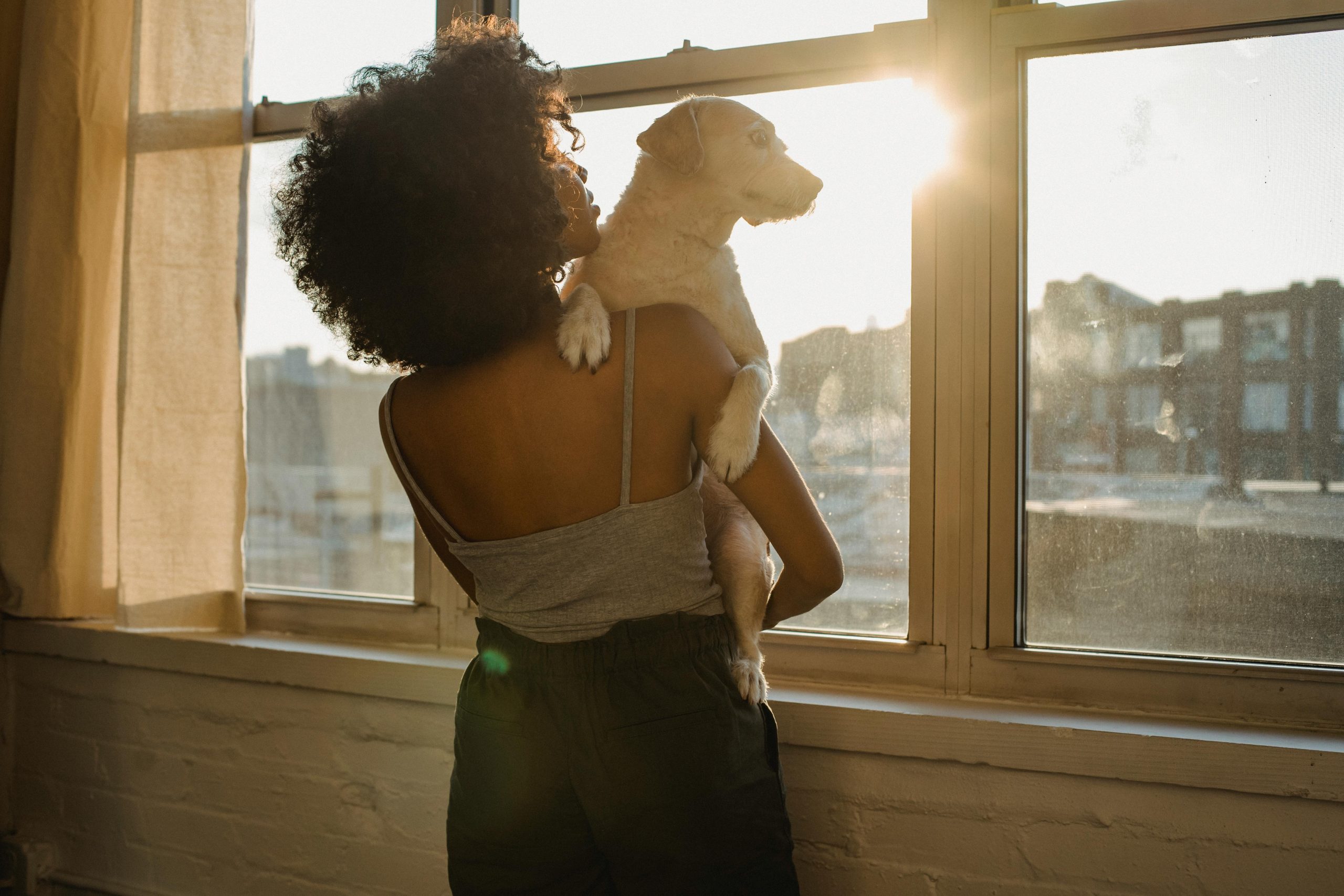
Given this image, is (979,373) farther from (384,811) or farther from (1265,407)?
(384,811)

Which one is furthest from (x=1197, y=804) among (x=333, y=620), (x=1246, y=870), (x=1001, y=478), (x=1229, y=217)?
(x=333, y=620)

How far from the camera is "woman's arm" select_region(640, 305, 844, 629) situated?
1.00 metres

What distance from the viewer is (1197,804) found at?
1.37 meters

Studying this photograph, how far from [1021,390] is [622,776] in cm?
108

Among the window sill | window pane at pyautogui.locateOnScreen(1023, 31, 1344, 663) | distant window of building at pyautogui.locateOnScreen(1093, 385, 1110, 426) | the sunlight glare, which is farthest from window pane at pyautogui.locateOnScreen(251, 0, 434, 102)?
distant window of building at pyautogui.locateOnScreen(1093, 385, 1110, 426)

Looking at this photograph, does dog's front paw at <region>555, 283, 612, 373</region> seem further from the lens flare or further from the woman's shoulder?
the lens flare

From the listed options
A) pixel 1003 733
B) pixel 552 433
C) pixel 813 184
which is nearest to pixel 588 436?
pixel 552 433

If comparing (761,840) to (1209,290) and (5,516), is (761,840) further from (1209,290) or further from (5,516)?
(5,516)

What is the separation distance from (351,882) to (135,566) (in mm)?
876

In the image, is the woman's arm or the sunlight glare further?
the sunlight glare

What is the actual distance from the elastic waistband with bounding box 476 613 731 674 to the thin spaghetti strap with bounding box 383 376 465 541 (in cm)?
17

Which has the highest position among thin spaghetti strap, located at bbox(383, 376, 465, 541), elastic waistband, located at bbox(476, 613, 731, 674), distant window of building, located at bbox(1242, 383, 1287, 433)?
distant window of building, located at bbox(1242, 383, 1287, 433)

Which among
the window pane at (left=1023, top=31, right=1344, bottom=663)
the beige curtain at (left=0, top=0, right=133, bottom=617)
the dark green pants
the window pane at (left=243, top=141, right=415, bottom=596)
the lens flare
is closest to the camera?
the dark green pants

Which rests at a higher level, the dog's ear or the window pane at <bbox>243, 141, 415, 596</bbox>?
the dog's ear
